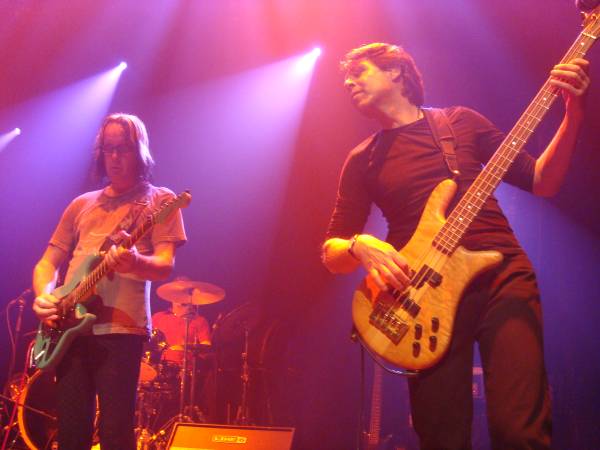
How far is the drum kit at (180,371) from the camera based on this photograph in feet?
24.3

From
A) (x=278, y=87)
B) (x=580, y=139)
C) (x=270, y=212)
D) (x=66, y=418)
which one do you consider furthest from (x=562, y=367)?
(x=66, y=418)

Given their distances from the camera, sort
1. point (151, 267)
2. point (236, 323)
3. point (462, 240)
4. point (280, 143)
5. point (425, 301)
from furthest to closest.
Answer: point (280, 143) < point (236, 323) < point (151, 267) < point (462, 240) < point (425, 301)

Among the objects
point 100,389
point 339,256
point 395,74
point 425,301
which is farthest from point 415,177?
point 100,389

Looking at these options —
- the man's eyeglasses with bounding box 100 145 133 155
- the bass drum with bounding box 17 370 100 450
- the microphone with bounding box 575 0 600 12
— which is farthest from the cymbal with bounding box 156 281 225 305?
the microphone with bounding box 575 0 600 12

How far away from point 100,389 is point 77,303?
0.56 metres

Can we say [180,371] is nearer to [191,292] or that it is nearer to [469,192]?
[191,292]

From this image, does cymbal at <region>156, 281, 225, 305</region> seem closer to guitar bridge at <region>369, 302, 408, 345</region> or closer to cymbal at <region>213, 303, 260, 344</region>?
cymbal at <region>213, 303, 260, 344</region>

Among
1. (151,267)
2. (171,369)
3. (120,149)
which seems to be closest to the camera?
(151,267)

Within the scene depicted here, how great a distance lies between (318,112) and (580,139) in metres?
3.89

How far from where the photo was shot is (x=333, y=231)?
303 cm

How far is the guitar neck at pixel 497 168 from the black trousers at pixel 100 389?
1.91 meters

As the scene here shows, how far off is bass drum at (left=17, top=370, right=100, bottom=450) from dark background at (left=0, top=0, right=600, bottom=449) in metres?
2.23

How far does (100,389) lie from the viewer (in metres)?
3.10

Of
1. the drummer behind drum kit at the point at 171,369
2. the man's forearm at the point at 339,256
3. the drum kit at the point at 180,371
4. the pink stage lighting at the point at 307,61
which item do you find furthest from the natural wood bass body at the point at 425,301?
the pink stage lighting at the point at 307,61
